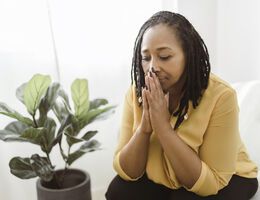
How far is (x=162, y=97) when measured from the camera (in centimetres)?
111

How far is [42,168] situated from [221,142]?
0.61 metres

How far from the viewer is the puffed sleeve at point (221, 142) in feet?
3.59

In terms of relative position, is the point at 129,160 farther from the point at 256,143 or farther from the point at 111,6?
the point at 111,6

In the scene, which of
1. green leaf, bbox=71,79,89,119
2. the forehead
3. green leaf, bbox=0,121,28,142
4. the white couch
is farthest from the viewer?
the white couch

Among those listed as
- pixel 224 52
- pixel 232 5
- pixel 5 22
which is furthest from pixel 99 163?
pixel 232 5

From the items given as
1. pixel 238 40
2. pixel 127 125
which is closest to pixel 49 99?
pixel 127 125

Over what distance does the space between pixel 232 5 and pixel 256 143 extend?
0.85m

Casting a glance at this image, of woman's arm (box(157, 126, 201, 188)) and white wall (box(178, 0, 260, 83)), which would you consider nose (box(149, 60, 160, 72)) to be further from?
white wall (box(178, 0, 260, 83))

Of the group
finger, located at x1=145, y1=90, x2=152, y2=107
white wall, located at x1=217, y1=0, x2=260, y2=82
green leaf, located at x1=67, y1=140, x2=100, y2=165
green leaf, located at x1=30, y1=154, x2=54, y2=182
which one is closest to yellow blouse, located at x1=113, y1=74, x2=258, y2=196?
finger, located at x1=145, y1=90, x2=152, y2=107

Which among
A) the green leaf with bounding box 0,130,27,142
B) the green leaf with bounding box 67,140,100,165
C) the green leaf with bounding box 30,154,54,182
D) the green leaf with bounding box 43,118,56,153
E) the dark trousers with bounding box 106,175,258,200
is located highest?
the green leaf with bounding box 0,130,27,142

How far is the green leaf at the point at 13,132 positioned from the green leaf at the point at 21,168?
0.29ft

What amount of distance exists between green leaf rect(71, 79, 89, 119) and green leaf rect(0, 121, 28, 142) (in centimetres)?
19

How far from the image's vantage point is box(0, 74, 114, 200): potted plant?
1.21 meters

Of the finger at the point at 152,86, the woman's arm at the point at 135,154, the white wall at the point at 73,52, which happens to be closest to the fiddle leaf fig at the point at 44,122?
the woman's arm at the point at 135,154
